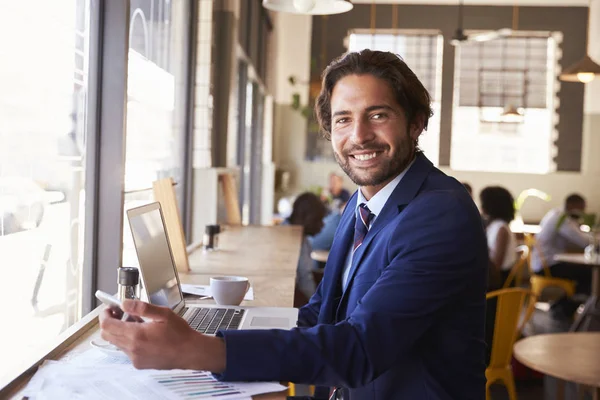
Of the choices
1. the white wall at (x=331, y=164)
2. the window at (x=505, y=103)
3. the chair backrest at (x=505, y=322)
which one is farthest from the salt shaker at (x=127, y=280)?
the window at (x=505, y=103)

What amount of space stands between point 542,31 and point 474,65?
3.74 feet

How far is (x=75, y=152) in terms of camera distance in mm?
2295

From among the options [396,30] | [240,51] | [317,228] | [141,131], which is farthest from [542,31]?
[141,131]

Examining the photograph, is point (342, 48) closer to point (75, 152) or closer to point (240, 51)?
point (240, 51)

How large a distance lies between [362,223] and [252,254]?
177cm

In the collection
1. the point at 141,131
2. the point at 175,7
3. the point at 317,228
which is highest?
the point at 175,7

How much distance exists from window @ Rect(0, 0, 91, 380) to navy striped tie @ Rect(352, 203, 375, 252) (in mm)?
833

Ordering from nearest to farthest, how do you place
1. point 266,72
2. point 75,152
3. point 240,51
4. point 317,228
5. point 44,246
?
point 44,246
point 75,152
point 317,228
point 240,51
point 266,72

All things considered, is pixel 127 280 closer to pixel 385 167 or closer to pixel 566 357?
pixel 385 167

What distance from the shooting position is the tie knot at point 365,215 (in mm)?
1741

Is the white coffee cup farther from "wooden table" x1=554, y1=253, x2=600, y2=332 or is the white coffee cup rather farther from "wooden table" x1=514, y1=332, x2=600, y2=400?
"wooden table" x1=554, y1=253, x2=600, y2=332

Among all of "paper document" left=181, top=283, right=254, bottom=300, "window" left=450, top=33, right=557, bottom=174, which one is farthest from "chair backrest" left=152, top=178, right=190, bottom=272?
"window" left=450, top=33, right=557, bottom=174

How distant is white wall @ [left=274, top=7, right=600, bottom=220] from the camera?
11055mm

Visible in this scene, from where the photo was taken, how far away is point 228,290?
212 centimetres
